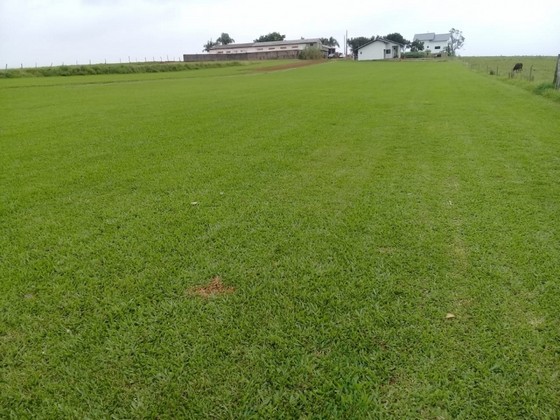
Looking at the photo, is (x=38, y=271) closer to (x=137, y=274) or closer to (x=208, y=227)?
(x=137, y=274)

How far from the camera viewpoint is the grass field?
2.17 m

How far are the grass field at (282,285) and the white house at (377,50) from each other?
247 ft

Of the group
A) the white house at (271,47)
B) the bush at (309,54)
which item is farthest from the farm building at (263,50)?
the bush at (309,54)

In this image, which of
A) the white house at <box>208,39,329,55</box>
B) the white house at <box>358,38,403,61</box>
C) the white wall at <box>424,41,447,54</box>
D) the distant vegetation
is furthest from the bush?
the white wall at <box>424,41,447,54</box>

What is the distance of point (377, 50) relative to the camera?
7500 cm

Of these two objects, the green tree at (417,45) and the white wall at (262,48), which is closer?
the white wall at (262,48)

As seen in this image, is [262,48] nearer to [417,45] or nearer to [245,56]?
[245,56]

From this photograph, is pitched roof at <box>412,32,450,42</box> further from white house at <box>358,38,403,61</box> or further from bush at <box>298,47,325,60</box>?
bush at <box>298,47,325,60</box>

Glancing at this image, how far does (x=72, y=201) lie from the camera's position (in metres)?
4.85

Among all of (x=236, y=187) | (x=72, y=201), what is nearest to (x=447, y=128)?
(x=236, y=187)

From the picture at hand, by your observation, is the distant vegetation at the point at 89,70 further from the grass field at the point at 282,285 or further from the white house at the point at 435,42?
the white house at the point at 435,42

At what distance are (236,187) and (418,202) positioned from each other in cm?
230

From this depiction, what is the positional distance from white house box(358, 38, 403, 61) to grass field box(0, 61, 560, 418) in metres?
75.3

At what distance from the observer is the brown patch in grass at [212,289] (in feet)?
9.88
